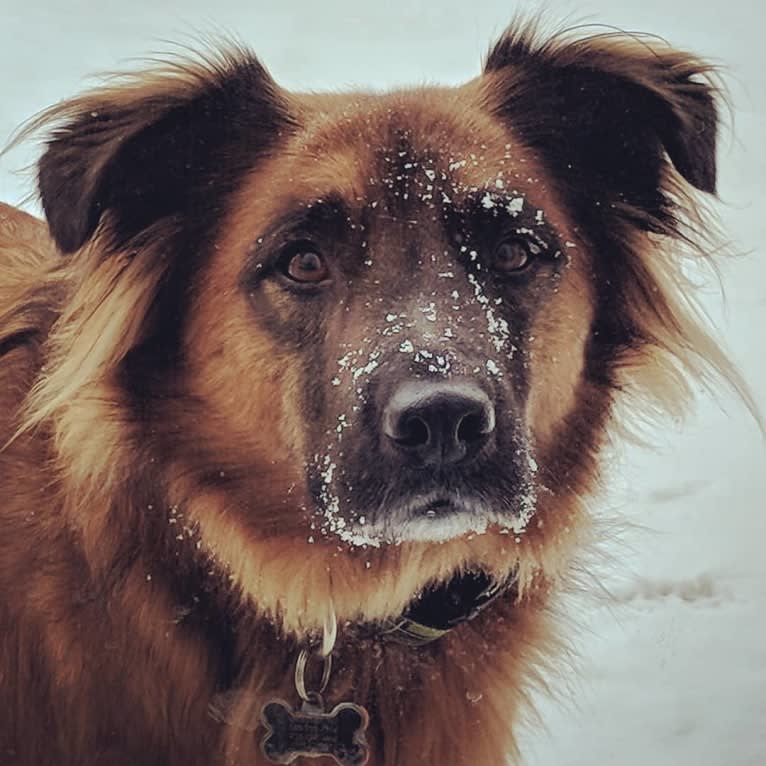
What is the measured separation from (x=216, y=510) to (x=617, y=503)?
1989 mm

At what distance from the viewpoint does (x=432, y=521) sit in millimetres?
2197

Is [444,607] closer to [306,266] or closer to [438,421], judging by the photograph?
[438,421]

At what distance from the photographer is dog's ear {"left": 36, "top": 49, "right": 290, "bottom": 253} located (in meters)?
2.41

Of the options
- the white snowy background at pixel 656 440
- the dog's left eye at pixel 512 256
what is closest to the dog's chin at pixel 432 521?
the dog's left eye at pixel 512 256

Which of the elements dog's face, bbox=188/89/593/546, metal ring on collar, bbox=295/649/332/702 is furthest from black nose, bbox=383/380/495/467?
metal ring on collar, bbox=295/649/332/702

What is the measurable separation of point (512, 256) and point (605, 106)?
47 centimetres

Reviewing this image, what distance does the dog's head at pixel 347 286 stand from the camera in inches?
91.0

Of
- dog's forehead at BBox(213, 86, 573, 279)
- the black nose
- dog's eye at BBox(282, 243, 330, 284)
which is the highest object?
dog's forehead at BBox(213, 86, 573, 279)

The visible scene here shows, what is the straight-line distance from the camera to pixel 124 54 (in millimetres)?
6555

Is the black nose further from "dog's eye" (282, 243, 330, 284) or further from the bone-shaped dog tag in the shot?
the bone-shaped dog tag

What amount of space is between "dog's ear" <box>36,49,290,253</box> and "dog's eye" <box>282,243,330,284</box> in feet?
0.85

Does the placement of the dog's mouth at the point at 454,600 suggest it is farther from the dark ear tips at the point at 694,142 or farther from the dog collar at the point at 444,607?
the dark ear tips at the point at 694,142

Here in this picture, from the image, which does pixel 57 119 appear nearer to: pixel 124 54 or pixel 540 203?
pixel 540 203

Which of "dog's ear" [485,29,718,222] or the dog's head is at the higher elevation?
"dog's ear" [485,29,718,222]
